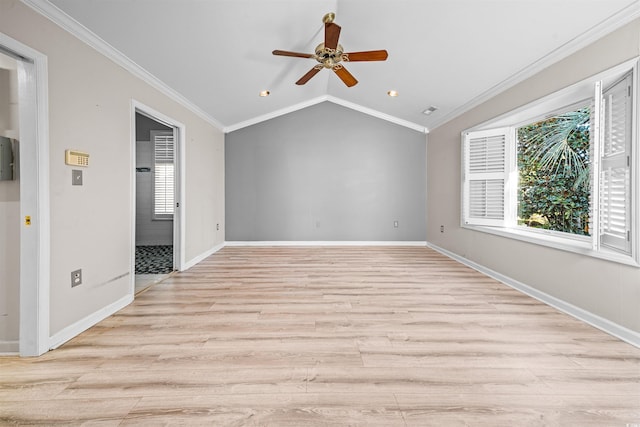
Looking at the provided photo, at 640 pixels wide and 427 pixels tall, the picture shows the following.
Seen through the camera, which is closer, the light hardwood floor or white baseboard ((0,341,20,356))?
the light hardwood floor

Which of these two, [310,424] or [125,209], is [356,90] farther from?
[310,424]

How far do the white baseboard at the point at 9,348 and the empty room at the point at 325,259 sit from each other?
2 cm

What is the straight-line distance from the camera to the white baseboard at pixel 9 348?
6.25 ft

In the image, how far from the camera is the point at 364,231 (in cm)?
613

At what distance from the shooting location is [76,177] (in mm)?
2211

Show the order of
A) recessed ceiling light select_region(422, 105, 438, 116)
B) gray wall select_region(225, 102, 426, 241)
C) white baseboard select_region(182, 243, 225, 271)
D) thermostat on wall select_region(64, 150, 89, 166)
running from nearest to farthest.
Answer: thermostat on wall select_region(64, 150, 89, 166) < white baseboard select_region(182, 243, 225, 271) < recessed ceiling light select_region(422, 105, 438, 116) < gray wall select_region(225, 102, 426, 241)

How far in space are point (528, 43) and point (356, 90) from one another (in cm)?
286

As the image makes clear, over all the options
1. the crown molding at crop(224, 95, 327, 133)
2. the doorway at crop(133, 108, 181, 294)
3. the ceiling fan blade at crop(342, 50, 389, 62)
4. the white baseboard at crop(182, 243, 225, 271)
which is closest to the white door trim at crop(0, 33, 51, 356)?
the white baseboard at crop(182, 243, 225, 271)

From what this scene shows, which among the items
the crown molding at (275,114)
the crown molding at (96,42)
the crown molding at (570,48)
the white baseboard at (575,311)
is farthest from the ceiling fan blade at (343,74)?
the white baseboard at (575,311)

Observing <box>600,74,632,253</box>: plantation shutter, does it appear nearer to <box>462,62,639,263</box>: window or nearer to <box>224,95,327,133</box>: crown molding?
<box>462,62,639,263</box>: window

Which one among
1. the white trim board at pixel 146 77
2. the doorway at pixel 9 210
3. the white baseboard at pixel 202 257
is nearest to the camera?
the doorway at pixel 9 210

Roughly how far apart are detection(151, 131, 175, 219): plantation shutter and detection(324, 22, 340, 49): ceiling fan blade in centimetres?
430

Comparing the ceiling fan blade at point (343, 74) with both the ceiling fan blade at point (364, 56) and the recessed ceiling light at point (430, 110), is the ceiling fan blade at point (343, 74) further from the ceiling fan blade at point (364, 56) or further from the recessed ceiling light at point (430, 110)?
the recessed ceiling light at point (430, 110)

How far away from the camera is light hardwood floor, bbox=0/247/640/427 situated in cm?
141
